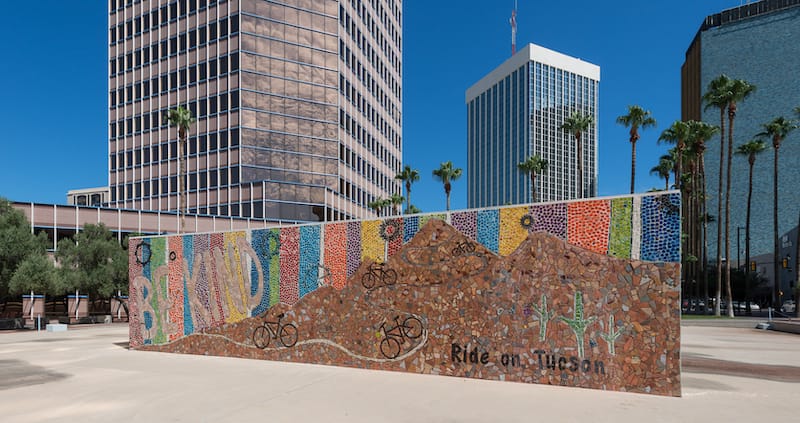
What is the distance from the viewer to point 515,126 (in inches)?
7008

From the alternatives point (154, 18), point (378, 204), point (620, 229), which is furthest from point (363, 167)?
point (620, 229)

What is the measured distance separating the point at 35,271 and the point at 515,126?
539 ft

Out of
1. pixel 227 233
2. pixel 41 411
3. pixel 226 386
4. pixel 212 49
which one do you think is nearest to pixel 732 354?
pixel 226 386

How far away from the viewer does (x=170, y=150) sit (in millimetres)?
65438

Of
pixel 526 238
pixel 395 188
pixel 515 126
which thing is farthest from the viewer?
pixel 515 126

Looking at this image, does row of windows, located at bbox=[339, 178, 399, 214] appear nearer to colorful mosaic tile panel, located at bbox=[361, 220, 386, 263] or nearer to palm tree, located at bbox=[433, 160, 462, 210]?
palm tree, located at bbox=[433, 160, 462, 210]

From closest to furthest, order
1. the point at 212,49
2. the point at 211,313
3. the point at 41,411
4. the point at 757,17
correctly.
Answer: the point at 41,411, the point at 211,313, the point at 212,49, the point at 757,17

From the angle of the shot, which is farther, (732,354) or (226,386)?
(732,354)

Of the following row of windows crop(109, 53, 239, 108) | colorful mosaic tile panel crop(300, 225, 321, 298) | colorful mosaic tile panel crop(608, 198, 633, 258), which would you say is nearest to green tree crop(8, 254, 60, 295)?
colorful mosaic tile panel crop(300, 225, 321, 298)

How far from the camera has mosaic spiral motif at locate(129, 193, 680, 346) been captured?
11000 mm

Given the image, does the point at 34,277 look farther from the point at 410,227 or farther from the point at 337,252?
the point at 410,227

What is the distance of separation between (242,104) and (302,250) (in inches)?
1949

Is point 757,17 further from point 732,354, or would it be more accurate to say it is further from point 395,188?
point 732,354

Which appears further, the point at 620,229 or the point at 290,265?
the point at 290,265
